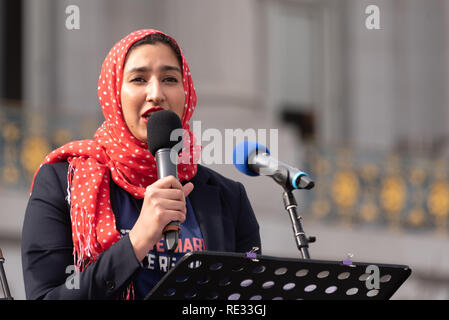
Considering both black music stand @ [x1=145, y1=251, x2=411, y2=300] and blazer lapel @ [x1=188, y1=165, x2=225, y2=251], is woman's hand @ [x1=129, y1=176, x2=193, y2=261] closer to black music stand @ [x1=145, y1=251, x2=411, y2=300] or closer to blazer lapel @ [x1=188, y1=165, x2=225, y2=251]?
black music stand @ [x1=145, y1=251, x2=411, y2=300]

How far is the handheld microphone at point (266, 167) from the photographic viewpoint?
281 cm

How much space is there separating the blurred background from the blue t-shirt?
5237 mm

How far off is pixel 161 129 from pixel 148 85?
1.09 feet

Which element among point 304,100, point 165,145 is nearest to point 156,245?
point 165,145

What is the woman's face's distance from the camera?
2.93 m

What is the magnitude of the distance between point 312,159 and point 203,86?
1.84 meters

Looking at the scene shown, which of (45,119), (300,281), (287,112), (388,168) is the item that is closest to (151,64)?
(300,281)

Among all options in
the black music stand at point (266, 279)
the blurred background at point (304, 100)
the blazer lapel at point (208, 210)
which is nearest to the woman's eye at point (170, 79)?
the blazer lapel at point (208, 210)

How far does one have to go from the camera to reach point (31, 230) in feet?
9.23

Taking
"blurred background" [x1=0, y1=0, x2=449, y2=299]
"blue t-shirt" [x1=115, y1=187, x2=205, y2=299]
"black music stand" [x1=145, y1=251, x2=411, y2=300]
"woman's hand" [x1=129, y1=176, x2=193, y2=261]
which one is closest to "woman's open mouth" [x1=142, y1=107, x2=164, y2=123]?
"blue t-shirt" [x1=115, y1=187, x2=205, y2=299]

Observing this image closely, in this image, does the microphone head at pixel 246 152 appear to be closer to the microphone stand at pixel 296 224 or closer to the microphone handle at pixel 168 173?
the microphone stand at pixel 296 224

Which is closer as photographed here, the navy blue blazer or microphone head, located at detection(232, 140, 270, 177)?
the navy blue blazer

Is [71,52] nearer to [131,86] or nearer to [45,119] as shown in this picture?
[45,119]
